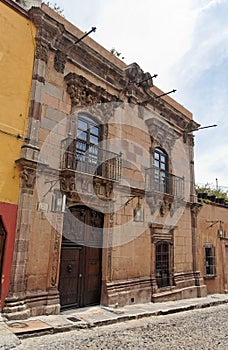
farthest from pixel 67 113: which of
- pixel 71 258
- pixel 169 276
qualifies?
pixel 169 276

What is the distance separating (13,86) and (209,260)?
10.7m

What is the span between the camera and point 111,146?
31.1 ft

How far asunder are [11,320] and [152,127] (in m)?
8.17

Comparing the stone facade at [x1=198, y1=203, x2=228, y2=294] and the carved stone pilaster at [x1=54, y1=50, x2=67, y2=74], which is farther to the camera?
the stone facade at [x1=198, y1=203, x2=228, y2=294]

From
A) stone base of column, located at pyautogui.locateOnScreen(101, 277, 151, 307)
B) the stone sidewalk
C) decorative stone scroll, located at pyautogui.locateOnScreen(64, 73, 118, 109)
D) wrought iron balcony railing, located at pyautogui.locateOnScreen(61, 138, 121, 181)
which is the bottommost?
the stone sidewalk

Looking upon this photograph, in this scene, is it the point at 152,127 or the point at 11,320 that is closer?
the point at 11,320

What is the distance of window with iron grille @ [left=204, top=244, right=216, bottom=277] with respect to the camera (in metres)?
12.8

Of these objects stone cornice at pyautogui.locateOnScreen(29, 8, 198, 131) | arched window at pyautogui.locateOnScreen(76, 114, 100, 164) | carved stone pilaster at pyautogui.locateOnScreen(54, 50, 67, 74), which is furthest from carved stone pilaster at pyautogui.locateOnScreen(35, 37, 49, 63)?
arched window at pyautogui.locateOnScreen(76, 114, 100, 164)

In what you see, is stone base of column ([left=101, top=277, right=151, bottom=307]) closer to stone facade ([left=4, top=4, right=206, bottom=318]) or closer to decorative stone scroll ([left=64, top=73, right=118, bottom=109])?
stone facade ([left=4, top=4, right=206, bottom=318])

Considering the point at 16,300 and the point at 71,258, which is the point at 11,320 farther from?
the point at 71,258

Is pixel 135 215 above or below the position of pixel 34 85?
below

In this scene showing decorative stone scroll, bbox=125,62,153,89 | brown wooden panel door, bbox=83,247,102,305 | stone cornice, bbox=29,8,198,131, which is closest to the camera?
stone cornice, bbox=29,8,198,131

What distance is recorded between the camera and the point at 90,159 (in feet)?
28.3

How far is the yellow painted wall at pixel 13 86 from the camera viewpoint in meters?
6.68
